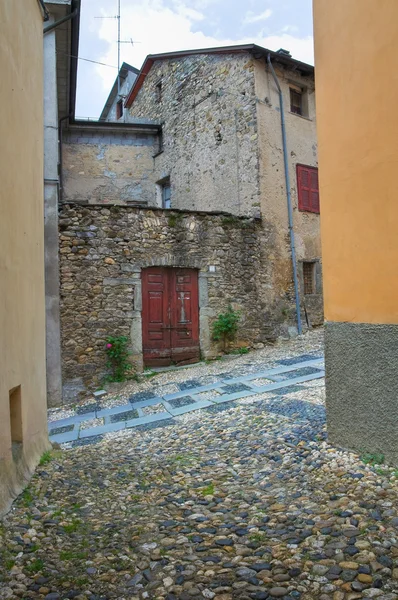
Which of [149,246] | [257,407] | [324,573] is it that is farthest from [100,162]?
[324,573]

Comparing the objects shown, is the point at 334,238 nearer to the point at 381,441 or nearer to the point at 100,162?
the point at 381,441

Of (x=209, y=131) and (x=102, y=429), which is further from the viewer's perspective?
(x=209, y=131)

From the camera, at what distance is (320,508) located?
2.59 metres

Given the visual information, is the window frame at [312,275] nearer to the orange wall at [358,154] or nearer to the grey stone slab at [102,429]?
the grey stone slab at [102,429]

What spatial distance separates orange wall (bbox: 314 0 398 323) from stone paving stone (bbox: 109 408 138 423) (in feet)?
11.9

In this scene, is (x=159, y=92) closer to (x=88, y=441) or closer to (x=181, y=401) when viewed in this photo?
(x=181, y=401)

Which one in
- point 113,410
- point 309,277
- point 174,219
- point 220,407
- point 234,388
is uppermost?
point 174,219

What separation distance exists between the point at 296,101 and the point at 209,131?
244cm

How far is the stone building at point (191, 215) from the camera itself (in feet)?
26.8

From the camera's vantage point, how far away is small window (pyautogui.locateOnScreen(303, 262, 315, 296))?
1077cm

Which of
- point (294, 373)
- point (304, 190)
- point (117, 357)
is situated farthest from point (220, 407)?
point (304, 190)

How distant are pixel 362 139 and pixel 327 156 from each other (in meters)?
0.36

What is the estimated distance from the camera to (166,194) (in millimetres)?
13023

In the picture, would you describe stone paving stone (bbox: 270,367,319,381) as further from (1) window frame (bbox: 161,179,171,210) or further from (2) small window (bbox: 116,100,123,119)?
(2) small window (bbox: 116,100,123,119)
